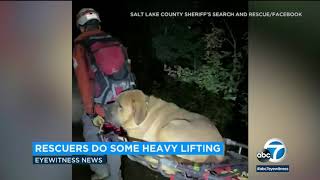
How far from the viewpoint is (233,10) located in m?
3.10

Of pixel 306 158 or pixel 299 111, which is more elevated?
pixel 299 111

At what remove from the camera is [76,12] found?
312cm

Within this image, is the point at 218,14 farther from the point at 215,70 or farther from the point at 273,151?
the point at 273,151

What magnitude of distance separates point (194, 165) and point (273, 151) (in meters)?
0.56

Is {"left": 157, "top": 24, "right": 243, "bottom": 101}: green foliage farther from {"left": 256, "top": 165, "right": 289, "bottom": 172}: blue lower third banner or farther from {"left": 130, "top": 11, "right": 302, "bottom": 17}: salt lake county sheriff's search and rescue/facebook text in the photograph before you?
{"left": 256, "top": 165, "right": 289, "bottom": 172}: blue lower third banner

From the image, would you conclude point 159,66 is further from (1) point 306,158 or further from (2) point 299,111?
(1) point 306,158

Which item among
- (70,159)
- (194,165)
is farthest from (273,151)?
(70,159)

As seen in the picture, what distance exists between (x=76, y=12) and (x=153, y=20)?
0.54 meters

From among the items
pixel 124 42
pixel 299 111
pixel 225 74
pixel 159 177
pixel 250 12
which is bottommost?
pixel 159 177

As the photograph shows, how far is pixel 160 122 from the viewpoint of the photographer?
312cm

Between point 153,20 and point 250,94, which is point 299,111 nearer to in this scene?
point 250,94

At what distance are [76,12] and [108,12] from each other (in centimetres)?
22

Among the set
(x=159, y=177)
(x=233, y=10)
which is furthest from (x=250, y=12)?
(x=159, y=177)

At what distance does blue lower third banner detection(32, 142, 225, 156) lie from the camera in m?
3.11
